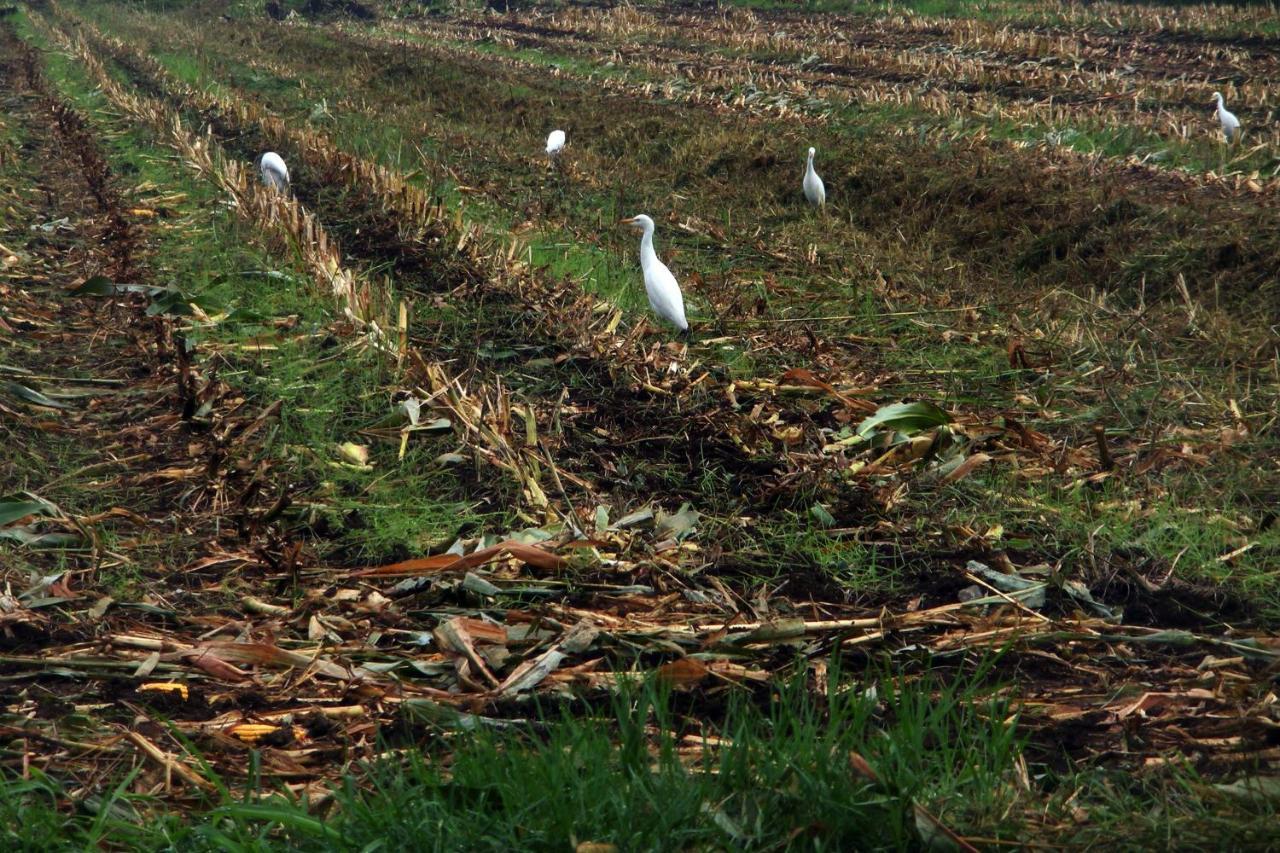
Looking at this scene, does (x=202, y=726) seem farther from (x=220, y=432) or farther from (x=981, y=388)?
(x=981, y=388)

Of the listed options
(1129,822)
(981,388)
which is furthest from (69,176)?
(1129,822)

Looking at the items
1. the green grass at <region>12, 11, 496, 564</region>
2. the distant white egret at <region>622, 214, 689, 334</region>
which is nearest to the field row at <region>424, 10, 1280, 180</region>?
the distant white egret at <region>622, 214, 689, 334</region>

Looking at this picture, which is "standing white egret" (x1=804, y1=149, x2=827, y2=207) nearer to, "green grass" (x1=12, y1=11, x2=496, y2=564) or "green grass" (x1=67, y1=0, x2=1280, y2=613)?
"green grass" (x1=67, y1=0, x2=1280, y2=613)

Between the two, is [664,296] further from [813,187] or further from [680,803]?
[680,803]

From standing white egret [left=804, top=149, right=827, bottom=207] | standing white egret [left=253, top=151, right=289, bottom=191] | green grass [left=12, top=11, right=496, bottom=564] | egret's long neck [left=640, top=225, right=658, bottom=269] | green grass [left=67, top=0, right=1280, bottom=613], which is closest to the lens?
green grass [left=67, top=0, right=1280, bottom=613]

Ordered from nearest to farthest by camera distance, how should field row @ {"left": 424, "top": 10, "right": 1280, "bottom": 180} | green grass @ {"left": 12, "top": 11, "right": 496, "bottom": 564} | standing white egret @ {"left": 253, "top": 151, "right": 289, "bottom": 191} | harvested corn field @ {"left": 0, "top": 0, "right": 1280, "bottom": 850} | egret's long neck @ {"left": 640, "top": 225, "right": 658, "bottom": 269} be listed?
harvested corn field @ {"left": 0, "top": 0, "right": 1280, "bottom": 850} < green grass @ {"left": 12, "top": 11, "right": 496, "bottom": 564} < egret's long neck @ {"left": 640, "top": 225, "right": 658, "bottom": 269} < standing white egret @ {"left": 253, "top": 151, "right": 289, "bottom": 191} < field row @ {"left": 424, "top": 10, "right": 1280, "bottom": 180}

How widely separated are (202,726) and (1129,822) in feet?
7.57

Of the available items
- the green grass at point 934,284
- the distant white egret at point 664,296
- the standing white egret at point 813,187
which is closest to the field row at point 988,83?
the green grass at point 934,284

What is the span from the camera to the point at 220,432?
5160 millimetres

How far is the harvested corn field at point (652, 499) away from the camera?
8.46 feet

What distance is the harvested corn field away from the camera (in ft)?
8.46

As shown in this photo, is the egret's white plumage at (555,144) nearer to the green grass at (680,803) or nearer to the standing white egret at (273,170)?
the standing white egret at (273,170)

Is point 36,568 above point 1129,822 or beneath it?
beneath

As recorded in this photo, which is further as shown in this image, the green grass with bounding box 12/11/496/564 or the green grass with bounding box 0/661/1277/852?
the green grass with bounding box 12/11/496/564
